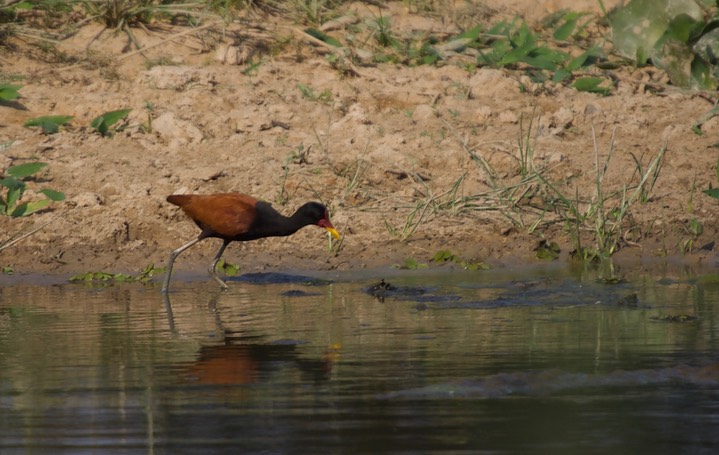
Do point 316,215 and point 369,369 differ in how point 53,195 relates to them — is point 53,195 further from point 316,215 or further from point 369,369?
point 369,369

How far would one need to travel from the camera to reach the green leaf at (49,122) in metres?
11.4

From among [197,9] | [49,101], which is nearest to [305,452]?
[49,101]

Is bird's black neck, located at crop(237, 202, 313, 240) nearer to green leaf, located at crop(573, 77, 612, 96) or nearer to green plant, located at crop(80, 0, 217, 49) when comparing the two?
green plant, located at crop(80, 0, 217, 49)

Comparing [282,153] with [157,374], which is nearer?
[157,374]

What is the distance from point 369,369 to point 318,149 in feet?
18.7

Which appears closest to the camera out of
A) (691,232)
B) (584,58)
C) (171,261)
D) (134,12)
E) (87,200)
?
(171,261)

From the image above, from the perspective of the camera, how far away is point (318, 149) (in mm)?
11609

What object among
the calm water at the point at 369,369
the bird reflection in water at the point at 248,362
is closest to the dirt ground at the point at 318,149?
the calm water at the point at 369,369

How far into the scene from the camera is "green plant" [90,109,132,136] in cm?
1151

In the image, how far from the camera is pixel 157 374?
6047 millimetres

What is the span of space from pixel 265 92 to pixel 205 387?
692cm

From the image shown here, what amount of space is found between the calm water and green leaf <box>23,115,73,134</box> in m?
2.47

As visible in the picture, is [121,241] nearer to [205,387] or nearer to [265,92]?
[265,92]

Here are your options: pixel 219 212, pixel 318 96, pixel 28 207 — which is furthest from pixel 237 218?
pixel 318 96
